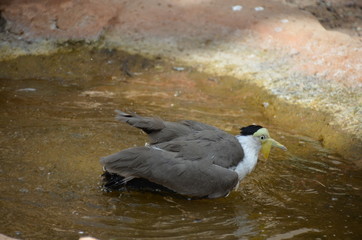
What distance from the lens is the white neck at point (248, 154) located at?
5.16 meters

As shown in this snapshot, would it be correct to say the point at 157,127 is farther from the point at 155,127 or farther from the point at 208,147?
the point at 208,147

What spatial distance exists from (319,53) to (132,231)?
13.0ft

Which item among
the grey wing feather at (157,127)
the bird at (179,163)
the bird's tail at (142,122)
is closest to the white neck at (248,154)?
the bird at (179,163)

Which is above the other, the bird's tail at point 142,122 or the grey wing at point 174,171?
the bird's tail at point 142,122

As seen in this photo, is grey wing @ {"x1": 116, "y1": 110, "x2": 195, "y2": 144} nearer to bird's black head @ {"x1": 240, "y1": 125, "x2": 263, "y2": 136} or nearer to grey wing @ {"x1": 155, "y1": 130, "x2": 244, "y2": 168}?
grey wing @ {"x1": 155, "y1": 130, "x2": 244, "y2": 168}

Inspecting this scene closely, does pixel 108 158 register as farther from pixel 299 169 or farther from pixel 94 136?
pixel 299 169

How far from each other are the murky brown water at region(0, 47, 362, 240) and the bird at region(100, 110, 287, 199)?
14cm

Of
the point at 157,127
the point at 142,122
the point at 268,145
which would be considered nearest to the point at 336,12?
the point at 268,145

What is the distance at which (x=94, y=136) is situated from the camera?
591 cm

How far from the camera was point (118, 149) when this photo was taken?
5684 mm

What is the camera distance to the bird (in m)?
4.86

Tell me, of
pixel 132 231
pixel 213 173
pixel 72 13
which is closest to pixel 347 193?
pixel 213 173

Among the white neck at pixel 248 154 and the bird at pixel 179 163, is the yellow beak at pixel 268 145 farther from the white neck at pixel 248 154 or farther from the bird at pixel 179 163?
the bird at pixel 179 163

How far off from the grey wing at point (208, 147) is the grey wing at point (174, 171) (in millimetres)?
52
